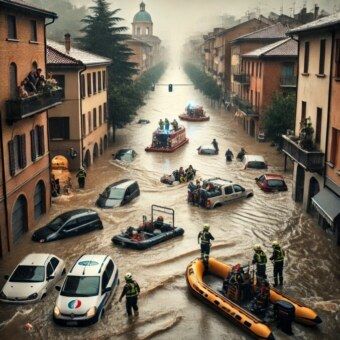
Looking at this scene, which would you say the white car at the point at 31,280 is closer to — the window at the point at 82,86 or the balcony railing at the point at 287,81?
the window at the point at 82,86

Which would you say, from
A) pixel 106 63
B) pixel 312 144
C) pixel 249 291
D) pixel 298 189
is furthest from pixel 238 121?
pixel 249 291

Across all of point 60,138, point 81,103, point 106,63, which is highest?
point 106,63

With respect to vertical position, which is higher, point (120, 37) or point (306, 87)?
point (120, 37)

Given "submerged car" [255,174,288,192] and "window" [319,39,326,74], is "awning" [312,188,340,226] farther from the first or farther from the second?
"submerged car" [255,174,288,192]

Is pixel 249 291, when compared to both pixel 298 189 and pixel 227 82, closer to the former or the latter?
pixel 298 189

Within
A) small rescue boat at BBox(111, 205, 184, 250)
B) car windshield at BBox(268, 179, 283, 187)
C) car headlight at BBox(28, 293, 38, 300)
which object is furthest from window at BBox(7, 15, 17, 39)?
car windshield at BBox(268, 179, 283, 187)

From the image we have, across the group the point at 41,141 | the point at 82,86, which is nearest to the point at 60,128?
the point at 82,86

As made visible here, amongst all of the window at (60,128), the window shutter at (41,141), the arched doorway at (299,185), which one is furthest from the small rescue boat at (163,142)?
the window shutter at (41,141)
